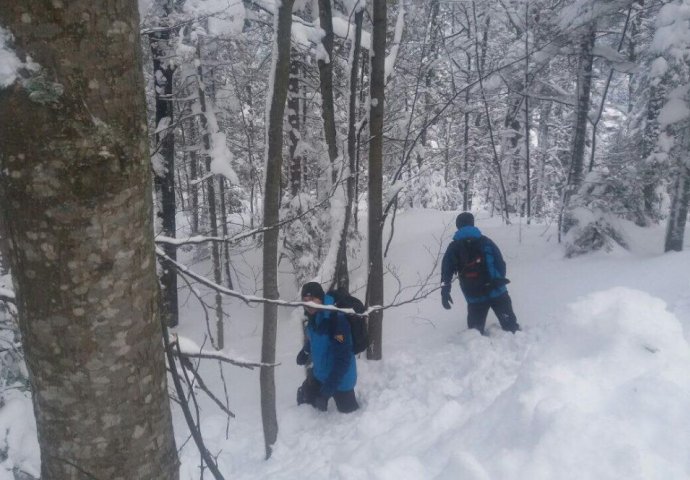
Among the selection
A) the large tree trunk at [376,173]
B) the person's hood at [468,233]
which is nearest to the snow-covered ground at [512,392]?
the large tree trunk at [376,173]

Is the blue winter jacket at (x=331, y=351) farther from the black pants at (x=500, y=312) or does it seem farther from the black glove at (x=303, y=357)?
the black pants at (x=500, y=312)

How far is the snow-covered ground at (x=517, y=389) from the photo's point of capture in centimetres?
260

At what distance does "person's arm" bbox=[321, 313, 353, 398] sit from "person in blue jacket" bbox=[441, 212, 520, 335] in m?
1.76

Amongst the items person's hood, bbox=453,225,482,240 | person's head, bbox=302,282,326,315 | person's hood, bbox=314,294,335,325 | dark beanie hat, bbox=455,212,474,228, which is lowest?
person's hood, bbox=314,294,335,325

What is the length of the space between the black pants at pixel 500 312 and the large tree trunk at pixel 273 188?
3096mm

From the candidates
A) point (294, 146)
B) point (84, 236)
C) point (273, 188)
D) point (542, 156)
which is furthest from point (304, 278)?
point (542, 156)

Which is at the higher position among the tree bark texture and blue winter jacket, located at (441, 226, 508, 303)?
the tree bark texture

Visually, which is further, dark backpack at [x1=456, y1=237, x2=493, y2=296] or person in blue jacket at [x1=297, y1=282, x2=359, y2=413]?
dark backpack at [x1=456, y1=237, x2=493, y2=296]

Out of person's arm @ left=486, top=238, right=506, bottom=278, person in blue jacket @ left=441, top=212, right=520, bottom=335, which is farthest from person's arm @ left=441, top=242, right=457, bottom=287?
person's arm @ left=486, top=238, right=506, bottom=278

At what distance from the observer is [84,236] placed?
104 cm

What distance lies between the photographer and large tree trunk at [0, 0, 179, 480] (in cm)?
96

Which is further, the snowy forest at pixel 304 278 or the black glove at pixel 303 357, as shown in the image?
the black glove at pixel 303 357

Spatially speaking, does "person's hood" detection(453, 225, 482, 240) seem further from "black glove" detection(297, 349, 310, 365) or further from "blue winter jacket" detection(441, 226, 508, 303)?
"black glove" detection(297, 349, 310, 365)

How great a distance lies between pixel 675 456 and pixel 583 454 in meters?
0.41
